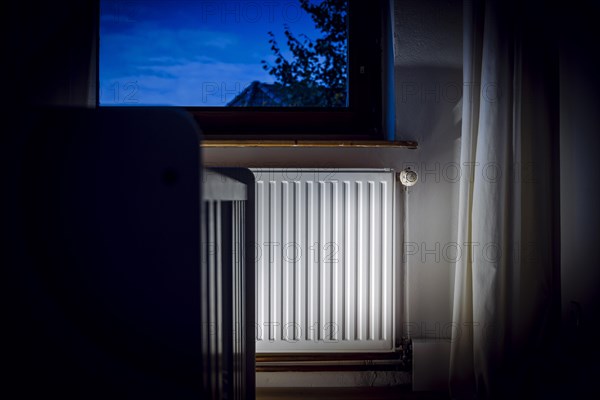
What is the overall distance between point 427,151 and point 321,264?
534 millimetres

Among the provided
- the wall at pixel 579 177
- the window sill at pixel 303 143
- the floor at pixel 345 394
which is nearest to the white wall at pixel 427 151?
the window sill at pixel 303 143

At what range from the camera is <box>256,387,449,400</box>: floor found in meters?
1.26

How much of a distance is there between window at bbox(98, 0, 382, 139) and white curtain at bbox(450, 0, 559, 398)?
457 mm

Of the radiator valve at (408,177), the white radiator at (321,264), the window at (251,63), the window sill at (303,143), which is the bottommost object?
the white radiator at (321,264)

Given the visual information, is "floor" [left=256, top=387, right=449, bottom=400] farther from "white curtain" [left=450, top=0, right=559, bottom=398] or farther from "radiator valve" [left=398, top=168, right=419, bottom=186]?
"radiator valve" [left=398, top=168, right=419, bottom=186]

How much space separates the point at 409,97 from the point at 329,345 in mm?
869

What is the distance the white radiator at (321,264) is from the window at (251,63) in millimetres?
292

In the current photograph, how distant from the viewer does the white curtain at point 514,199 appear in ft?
3.42

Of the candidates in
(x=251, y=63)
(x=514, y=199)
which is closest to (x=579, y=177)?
(x=514, y=199)

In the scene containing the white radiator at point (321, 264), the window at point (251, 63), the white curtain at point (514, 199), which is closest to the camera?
the white curtain at point (514, 199)

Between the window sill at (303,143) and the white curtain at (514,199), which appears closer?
the white curtain at (514,199)

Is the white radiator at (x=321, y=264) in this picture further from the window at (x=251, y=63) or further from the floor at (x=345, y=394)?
the window at (x=251, y=63)

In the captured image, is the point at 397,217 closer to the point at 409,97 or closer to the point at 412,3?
the point at 409,97

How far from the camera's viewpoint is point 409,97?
1323mm
